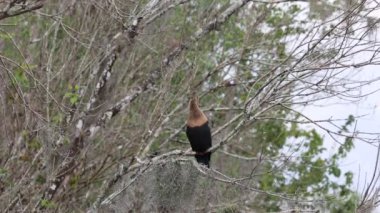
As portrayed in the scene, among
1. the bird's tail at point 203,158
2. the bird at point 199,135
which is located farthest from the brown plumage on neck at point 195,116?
the bird's tail at point 203,158

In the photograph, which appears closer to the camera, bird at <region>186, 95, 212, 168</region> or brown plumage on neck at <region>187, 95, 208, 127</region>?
bird at <region>186, 95, 212, 168</region>

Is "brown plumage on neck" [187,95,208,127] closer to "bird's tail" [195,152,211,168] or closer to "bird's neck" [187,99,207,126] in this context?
"bird's neck" [187,99,207,126]

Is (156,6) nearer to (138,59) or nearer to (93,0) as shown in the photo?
(93,0)

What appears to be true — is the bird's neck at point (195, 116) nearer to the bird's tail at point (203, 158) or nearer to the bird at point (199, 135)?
the bird at point (199, 135)

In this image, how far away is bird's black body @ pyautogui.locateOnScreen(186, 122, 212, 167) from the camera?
617 centimetres

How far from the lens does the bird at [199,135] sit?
6.17 metres

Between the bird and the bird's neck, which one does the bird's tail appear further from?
the bird's neck

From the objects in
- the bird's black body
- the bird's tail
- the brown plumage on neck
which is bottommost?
the bird's tail

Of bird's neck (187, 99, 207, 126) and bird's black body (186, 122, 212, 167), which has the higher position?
bird's neck (187, 99, 207, 126)

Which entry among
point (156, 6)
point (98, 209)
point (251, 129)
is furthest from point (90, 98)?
point (251, 129)

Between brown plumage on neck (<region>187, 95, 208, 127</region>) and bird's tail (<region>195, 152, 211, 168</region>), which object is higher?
brown plumage on neck (<region>187, 95, 208, 127</region>)

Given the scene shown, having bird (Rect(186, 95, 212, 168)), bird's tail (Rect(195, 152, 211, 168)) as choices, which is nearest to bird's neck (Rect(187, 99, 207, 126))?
bird (Rect(186, 95, 212, 168))

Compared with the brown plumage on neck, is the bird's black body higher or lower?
lower

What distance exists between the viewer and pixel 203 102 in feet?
32.3
